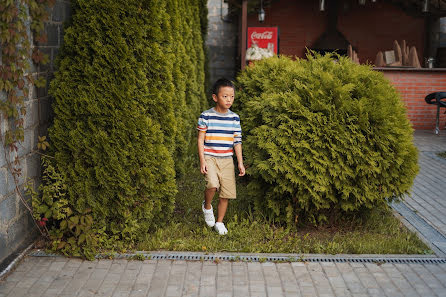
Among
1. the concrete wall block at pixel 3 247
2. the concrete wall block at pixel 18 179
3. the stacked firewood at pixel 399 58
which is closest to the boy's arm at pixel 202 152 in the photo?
the concrete wall block at pixel 18 179

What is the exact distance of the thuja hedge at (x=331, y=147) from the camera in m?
4.82

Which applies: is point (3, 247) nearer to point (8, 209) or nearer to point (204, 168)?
point (8, 209)

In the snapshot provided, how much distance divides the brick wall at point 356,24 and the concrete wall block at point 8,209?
11.7m

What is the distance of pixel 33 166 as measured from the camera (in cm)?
466

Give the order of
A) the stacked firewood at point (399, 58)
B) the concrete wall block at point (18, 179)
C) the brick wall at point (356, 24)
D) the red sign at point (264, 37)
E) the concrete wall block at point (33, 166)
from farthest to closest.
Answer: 1. the brick wall at point (356, 24)
2. the stacked firewood at point (399, 58)
3. the red sign at point (264, 37)
4. the concrete wall block at point (33, 166)
5. the concrete wall block at point (18, 179)

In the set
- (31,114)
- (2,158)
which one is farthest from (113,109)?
(2,158)

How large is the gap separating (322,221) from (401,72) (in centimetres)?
787

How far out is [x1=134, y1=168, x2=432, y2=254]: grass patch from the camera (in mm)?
4688

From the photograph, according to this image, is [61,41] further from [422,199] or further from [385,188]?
[422,199]

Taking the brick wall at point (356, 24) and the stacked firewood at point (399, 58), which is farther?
the brick wall at point (356, 24)

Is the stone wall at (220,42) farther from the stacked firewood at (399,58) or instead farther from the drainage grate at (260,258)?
the drainage grate at (260,258)

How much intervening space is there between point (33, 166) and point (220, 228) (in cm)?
180

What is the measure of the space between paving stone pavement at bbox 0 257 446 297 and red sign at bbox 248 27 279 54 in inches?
358

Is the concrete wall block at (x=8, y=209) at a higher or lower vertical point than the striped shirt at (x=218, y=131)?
lower
